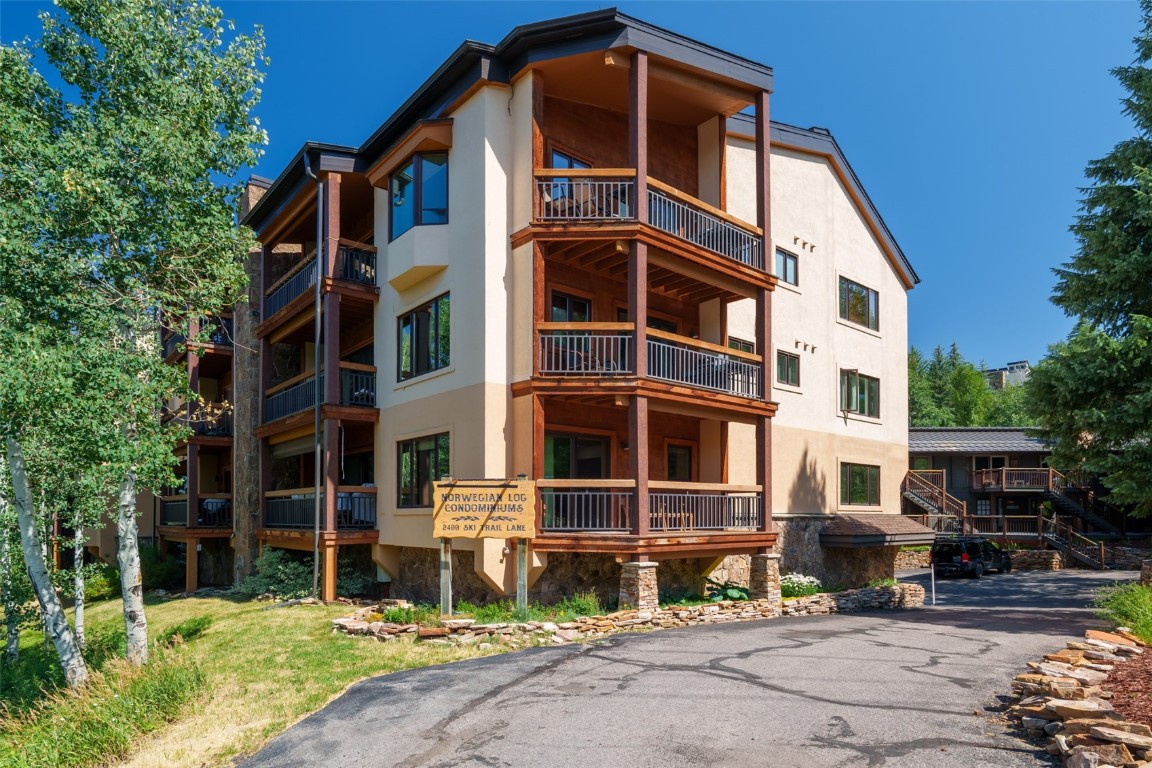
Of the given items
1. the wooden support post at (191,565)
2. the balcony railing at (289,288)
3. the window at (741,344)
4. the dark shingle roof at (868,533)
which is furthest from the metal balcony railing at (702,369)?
the wooden support post at (191,565)

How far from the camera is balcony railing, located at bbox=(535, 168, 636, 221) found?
57.6 feet

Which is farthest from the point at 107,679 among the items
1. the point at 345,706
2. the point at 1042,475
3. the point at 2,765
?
the point at 1042,475

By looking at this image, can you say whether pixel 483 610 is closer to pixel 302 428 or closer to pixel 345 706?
pixel 345 706

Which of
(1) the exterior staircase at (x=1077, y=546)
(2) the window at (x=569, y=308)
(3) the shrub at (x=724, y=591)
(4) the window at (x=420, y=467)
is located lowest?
(1) the exterior staircase at (x=1077, y=546)

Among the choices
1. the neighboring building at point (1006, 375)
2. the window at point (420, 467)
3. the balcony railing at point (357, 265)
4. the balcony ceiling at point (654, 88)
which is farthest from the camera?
the neighboring building at point (1006, 375)

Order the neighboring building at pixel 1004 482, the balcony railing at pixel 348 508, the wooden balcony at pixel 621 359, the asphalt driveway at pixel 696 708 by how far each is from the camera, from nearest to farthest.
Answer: the asphalt driveway at pixel 696 708 < the wooden balcony at pixel 621 359 < the balcony railing at pixel 348 508 < the neighboring building at pixel 1004 482

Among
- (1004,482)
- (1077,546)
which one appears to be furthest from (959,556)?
(1004,482)

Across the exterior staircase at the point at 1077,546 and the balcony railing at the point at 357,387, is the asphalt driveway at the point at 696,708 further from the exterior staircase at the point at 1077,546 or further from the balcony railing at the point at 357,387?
the exterior staircase at the point at 1077,546

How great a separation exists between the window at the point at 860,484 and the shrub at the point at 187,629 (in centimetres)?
1857

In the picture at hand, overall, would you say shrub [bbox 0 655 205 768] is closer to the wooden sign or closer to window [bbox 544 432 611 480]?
the wooden sign

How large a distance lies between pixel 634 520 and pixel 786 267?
11890mm

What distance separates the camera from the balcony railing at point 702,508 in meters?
17.7

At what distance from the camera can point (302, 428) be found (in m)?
22.8

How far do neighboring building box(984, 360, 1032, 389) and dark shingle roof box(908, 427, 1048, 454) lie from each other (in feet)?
140
